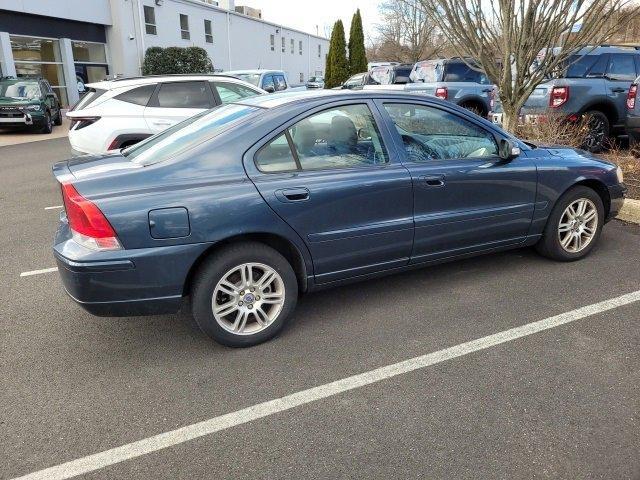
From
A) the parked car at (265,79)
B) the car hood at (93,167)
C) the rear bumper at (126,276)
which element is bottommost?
the rear bumper at (126,276)

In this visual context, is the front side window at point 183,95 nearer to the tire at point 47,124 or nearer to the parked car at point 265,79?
the parked car at point 265,79

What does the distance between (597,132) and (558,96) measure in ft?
3.44

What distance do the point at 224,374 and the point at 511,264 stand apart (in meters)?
2.86

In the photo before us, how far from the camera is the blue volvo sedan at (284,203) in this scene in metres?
3.02

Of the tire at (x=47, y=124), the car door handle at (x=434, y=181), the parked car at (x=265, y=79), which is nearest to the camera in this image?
the car door handle at (x=434, y=181)

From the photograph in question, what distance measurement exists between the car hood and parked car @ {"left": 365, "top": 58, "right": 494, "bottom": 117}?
9.42 meters

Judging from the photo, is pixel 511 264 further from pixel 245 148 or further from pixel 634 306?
pixel 245 148

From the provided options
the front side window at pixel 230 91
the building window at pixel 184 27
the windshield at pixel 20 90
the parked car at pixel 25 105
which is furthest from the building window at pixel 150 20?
the front side window at pixel 230 91

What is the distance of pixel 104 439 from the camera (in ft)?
8.49

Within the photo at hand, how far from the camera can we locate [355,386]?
297 cm

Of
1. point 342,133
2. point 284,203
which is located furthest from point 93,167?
point 342,133

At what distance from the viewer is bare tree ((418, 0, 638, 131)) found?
7.03m

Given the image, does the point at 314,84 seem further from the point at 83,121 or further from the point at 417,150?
the point at 417,150

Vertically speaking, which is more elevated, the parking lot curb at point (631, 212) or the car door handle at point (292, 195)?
the car door handle at point (292, 195)
